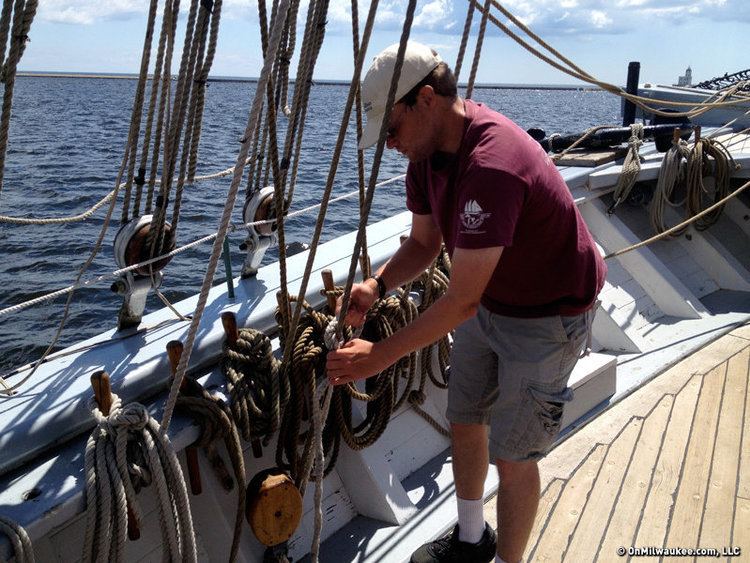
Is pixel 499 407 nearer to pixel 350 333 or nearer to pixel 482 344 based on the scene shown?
pixel 482 344

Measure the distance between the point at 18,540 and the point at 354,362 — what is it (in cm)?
81

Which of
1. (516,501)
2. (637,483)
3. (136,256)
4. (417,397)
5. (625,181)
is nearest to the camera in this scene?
(516,501)

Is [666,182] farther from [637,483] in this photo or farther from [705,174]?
[637,483]

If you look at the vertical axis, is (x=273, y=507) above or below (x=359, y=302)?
below

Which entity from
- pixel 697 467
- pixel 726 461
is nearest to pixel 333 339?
pixel 697 467

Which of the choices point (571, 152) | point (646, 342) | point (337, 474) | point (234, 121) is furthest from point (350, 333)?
point (234, 121)

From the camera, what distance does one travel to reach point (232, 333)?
88.4 inches

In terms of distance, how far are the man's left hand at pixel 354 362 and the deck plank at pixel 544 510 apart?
902 mm

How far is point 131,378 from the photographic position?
215 cm

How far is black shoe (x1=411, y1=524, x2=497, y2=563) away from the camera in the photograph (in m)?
2.10

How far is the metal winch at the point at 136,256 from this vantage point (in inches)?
94.5

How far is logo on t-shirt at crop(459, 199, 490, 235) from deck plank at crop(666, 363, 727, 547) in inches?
51.5

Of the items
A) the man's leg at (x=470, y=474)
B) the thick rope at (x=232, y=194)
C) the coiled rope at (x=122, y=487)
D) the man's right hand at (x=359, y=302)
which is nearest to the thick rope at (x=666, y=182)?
the man's leg at (x=470, y=474)

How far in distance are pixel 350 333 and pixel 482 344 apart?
362 millimetres
